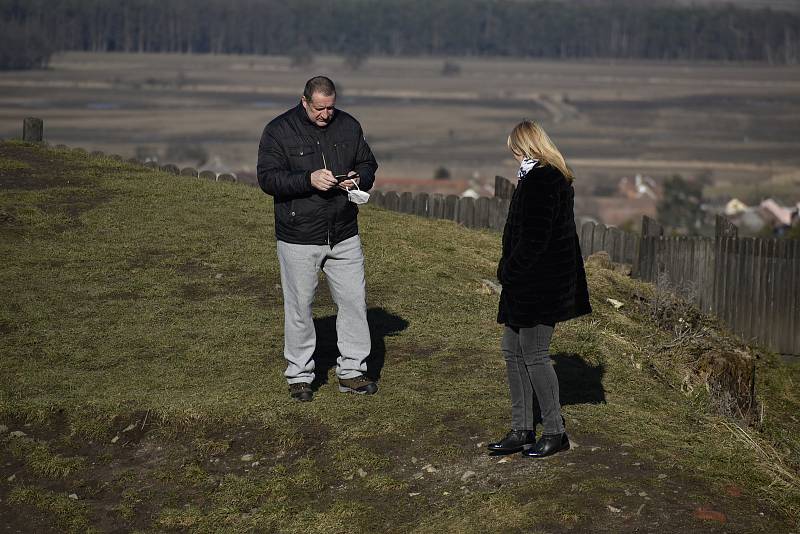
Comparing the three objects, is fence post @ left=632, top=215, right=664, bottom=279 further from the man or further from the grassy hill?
the man

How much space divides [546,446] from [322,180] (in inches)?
86.6

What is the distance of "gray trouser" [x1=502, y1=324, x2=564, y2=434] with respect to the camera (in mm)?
7270

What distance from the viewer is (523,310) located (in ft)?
23.7

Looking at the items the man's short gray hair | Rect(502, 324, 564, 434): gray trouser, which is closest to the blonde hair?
Rect(502, 324, 564, 434): gray trouser

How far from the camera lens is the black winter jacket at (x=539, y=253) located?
715 cm

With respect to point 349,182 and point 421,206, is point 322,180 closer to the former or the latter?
point 349,182

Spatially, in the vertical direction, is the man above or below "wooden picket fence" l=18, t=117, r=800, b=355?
above

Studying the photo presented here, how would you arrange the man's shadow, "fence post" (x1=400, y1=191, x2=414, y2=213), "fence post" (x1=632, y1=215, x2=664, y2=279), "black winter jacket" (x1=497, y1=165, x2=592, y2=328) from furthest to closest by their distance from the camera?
"fence post" (x1=400, y1=191, x2=414, y2=213) → "fence post" (x1=632, y1=215, x2=664, y2=279) → the man's shadow → "black winter jacket" (x1=497, y1=165, x2=592, y2=328)

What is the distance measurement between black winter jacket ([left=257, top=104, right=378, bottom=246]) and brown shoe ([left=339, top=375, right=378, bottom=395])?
1.01 meters

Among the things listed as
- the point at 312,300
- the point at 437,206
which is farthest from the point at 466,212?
the point at 312,300

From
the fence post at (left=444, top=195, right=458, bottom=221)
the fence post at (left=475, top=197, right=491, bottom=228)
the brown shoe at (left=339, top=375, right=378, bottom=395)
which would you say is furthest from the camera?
the fence post at (left=444, top=195, right=458, bottom=221)

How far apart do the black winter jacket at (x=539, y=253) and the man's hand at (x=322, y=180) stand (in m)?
1.31

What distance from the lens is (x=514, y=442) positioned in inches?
293

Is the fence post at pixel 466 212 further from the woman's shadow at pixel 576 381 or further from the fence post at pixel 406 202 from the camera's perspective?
the woman's shadow at pixel 576 381
